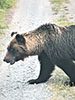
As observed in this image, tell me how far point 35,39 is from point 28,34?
8.4 inches

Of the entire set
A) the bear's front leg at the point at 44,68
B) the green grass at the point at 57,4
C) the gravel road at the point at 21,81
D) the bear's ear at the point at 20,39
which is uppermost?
the bear's ear at the point at 20,39

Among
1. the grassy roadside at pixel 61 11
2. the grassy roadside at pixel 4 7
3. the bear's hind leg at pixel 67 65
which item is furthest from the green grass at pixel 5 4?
the bear's hind leg at pixel 67 65

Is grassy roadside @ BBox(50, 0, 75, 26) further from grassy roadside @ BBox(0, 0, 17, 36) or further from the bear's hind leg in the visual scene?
the bear's hind leg

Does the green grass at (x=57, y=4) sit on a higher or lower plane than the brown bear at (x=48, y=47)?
lower

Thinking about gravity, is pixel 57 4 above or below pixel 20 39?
below

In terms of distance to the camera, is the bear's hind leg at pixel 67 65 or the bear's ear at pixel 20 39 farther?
the bear's hind leg at pixel 67 65

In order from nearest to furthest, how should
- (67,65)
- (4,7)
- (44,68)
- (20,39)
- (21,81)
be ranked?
(20,39)
(67,65)
(44,68)
(21,81)
(4,7)

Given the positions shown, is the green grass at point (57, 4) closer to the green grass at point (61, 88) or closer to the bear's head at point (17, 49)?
the green grass at point (61, 88)

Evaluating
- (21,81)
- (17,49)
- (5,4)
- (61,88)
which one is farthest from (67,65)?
(5,4)

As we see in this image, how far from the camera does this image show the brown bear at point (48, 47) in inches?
275

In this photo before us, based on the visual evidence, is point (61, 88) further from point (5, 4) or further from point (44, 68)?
point (5, 4)

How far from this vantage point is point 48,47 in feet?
23.2

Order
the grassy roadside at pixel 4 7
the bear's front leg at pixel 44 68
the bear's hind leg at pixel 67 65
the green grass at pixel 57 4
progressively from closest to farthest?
the bear's hind leg at pixel 67 65 → the bear's front leg at pixel 44 68 → the grassy roadside at pixel 4 7 → the green grass at pixel 57 4

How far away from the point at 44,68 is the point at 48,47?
1.78 ft
